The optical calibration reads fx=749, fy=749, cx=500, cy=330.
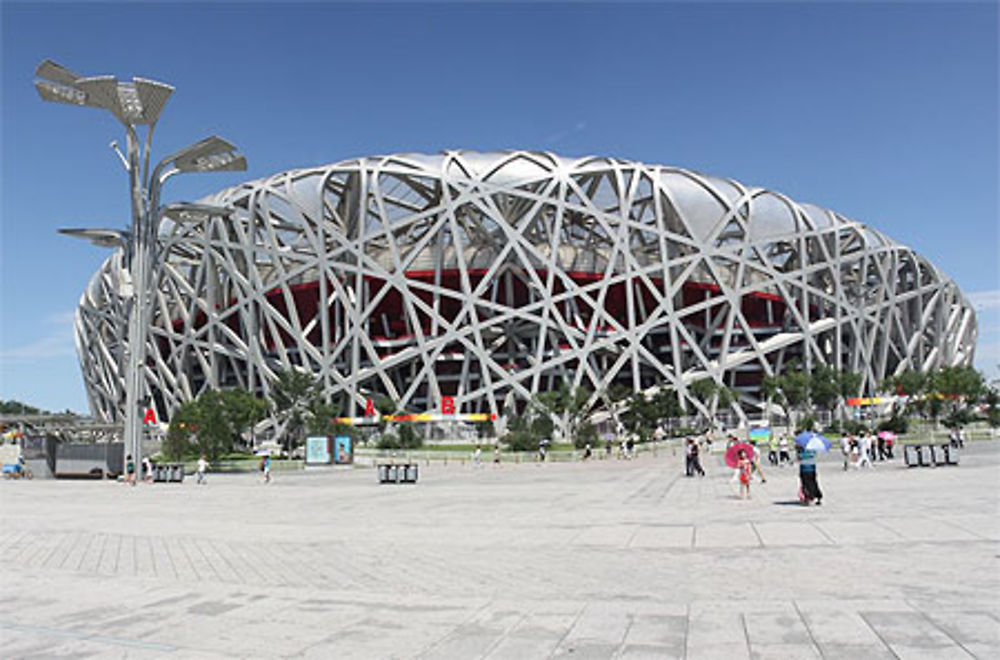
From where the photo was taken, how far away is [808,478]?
1409 centimetres

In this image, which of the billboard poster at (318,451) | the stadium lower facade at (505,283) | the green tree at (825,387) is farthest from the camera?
the stadium lower facade at (505,283)

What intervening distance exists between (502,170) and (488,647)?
50.2 metres

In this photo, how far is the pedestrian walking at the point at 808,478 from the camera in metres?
14.1

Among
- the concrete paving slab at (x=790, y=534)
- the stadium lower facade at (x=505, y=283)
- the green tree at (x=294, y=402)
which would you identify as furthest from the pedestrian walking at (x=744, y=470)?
the stadium lower facade at (x=505, y=283)

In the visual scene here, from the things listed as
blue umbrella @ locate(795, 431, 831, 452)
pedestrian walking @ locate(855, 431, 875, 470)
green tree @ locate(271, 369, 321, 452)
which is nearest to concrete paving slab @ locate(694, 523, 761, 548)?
blue umbrella @ locate(795, 431, 831, 452)

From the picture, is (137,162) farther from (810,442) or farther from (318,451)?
(810,442)

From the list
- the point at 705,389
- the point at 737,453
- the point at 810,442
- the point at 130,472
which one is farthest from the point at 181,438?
the point at 705,389

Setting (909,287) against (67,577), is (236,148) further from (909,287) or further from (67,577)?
(909,287)

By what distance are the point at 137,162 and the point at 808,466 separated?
2972 cm

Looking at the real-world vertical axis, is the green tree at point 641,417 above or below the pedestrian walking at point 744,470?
above

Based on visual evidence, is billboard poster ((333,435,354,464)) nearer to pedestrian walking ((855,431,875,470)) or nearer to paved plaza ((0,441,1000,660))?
paved plaza ((0,441,1000,660))

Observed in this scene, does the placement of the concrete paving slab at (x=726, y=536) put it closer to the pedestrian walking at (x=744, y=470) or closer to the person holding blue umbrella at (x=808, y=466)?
the person holding blue umbrella at (x=808, y=466)

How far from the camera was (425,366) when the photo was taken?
51562 millimetres

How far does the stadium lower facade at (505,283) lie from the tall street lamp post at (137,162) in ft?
64.8
